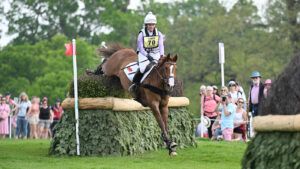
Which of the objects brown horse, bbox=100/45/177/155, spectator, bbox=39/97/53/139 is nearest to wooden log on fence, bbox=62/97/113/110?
brown horse, bbox=100/45/177/155

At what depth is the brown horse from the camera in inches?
660

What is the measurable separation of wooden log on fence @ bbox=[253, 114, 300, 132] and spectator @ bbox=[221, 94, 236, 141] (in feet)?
44.4

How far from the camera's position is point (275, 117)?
31.6 ft

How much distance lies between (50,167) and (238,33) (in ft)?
179

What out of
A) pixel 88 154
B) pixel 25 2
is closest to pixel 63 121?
pixel 88 154

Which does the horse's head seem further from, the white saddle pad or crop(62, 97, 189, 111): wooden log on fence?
crop(62, 97, 189, 111): wooden log on fence

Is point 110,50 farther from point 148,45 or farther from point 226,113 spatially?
point 226,113

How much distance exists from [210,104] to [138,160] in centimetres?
890

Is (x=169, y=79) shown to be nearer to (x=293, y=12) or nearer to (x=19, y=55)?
(x=293, y=12)

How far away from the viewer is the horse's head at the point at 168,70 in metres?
16.6

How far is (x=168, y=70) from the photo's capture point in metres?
16.6

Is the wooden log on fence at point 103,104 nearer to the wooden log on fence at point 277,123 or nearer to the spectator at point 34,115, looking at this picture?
the wooden log on fence at point 277,123

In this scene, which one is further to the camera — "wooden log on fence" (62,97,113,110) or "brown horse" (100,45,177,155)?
"wooden log on fence" (62,97,113,110)

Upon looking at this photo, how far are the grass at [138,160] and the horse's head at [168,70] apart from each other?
1.53m
